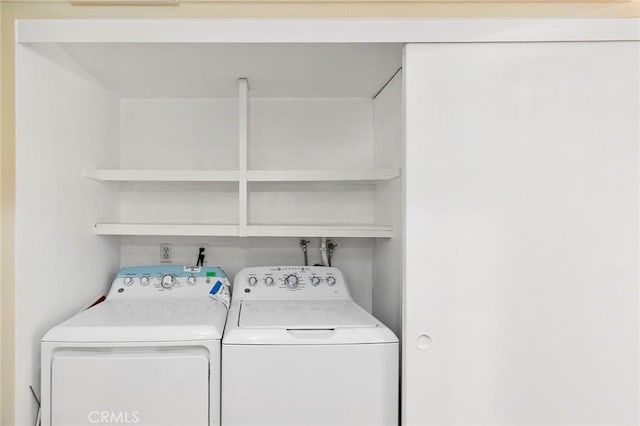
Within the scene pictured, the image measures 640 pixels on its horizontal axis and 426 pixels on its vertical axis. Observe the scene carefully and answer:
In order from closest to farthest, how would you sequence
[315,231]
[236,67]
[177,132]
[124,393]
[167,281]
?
[124,393], [236,67], [315,231], [167,281], [177,132]

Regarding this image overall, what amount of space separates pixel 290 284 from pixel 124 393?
811mm

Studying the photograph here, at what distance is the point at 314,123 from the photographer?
2.17 meters

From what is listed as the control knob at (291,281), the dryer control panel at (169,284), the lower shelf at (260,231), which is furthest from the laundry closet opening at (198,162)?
the control knob at (291,281)

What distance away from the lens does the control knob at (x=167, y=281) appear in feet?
6.24

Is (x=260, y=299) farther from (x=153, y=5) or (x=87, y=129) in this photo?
(x=153, y=5)

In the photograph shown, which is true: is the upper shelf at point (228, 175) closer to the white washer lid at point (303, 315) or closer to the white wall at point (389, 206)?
the white wall at point (389, 206)

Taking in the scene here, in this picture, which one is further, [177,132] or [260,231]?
[177,132]

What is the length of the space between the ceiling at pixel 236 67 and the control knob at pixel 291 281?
909 mm

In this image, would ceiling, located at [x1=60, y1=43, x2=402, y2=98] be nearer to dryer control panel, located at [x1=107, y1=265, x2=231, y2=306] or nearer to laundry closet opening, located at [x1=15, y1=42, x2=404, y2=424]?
laundry closet opening, located at [x1=15, y1=42, x2=404, y2=424]

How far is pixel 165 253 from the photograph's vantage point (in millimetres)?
2164

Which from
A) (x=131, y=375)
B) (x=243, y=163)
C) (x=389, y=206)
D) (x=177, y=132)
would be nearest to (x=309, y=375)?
(x=131, y=375)

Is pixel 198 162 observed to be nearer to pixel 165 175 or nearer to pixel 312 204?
pixel 165 175
